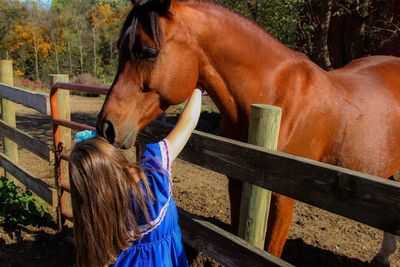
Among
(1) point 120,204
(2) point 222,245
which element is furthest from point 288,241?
(1) point 120,204

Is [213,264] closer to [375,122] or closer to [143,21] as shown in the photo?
[375,122]

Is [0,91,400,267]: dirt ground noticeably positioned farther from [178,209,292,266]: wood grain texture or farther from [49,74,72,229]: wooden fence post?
[178,209,292,266]: wood grain texture

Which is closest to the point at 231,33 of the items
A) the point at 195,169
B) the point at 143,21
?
the point at 143,21

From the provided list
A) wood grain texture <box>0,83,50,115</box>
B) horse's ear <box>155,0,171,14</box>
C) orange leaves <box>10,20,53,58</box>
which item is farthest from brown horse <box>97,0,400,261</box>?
orange leaves <box>10,20,53,58</box>

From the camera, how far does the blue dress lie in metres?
1.45

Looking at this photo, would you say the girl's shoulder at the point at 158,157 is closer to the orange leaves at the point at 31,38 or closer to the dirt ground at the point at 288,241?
the dirt ground at the point at 288,241

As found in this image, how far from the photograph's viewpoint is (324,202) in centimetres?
122

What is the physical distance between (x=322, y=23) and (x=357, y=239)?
13.1 feet

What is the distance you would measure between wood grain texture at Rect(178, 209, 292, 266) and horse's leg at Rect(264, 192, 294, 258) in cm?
31

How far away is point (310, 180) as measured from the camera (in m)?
1.25

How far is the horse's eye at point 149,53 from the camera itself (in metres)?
1.68

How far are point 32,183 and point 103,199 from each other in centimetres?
290

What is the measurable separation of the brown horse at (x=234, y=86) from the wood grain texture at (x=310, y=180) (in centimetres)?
36

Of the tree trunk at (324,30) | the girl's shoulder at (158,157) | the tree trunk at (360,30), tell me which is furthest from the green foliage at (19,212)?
the tree trunk at (360,30)
